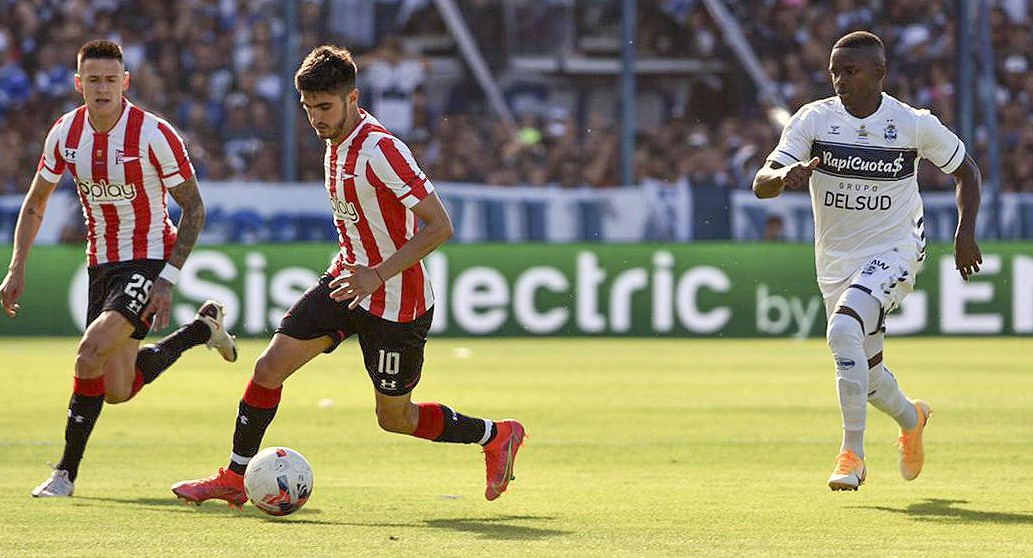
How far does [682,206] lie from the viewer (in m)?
21.2

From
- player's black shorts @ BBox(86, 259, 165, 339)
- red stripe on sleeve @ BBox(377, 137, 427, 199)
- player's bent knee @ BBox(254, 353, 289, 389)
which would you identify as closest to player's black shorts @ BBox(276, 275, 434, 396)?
player's bent knee @ BBox(254, 353, 289, 389)

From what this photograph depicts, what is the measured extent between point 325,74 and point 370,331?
1162 mm

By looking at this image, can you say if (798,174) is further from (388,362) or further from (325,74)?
(325,74)

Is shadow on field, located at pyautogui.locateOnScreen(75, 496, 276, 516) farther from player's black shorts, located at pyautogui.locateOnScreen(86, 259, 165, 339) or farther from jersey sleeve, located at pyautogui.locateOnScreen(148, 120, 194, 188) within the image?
jersey sleeve, located at pyautogui.locateOnScreen(148, 120, 194, 188)

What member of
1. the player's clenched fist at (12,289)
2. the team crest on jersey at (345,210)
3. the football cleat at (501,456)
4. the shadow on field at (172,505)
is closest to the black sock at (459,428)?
the football cleat at (501,456)

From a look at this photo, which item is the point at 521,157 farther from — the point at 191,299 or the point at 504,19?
the point at 191,299

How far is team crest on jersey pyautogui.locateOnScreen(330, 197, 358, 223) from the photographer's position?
294 inches

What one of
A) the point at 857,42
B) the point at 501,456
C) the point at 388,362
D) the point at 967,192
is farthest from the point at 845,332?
the point at 388,362

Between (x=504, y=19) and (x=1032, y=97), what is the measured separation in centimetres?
668

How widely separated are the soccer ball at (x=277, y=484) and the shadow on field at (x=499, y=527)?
0.55m

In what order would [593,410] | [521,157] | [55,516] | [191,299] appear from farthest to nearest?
[521,157]
[191,299]
[593,410]
[55,516]

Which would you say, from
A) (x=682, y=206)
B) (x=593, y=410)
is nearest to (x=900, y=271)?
(x=593, y=410)

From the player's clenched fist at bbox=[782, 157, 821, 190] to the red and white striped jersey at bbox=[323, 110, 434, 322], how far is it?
1585mm

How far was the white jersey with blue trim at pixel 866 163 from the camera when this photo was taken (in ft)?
27.2
